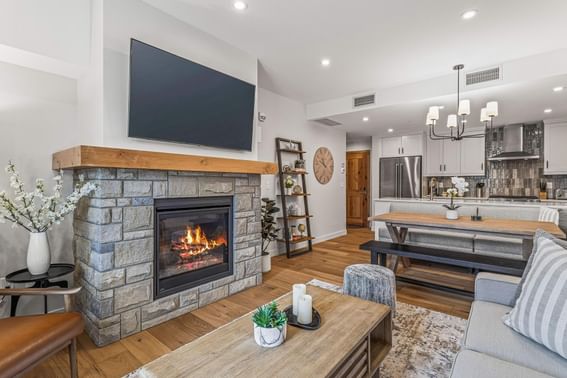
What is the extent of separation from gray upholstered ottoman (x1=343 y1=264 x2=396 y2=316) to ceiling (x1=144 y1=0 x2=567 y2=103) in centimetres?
217

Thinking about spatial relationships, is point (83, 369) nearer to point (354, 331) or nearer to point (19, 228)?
point (19, 228)

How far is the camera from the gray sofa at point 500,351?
1070 mm

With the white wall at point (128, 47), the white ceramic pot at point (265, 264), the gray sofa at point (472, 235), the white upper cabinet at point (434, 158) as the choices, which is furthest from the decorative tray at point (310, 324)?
the white upper cabinet at point (434, 158)

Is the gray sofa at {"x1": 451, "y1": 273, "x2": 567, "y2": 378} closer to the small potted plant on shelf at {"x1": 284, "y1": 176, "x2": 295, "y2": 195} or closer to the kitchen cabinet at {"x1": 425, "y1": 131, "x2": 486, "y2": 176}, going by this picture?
the small potted plant on shelf at {"x1": 284, "y1": 176, "x2": 295, "y2": 195}

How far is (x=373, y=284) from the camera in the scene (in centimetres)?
216

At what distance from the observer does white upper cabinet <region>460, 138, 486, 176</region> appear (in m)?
5.93

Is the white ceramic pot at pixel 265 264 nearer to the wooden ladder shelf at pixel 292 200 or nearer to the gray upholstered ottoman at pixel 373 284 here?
the wooden ladder shelf at pixel 292 200

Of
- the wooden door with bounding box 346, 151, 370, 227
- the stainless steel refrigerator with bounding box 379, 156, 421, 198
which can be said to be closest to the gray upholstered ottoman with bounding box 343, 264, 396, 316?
the stainless steel refrigerator with bounding box 379, 156, 421, 198

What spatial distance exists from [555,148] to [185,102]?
649 cm

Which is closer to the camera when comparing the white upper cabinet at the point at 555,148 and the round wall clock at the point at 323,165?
the white upper cabinet at the point at 555,148

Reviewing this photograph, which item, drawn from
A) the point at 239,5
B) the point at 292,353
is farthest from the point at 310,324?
the point at 239,5

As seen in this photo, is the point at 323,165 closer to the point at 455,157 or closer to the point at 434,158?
the point at 434,158

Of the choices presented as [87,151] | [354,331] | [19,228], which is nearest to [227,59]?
[87,151]

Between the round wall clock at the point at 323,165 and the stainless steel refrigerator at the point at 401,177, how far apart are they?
1.80 metres
